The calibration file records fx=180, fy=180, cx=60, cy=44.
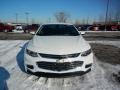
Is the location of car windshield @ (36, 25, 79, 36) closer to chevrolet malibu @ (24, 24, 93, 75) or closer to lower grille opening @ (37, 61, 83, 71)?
chevrolet malibu @ (24, 24, 93, 75)

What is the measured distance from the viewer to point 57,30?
21.5ft

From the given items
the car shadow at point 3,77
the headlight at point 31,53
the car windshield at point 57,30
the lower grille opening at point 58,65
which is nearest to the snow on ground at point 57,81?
the car shadow at point 3,77

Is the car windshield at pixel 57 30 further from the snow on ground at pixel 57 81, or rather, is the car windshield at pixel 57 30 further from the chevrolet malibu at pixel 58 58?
the snow on ground at pixel 57 81

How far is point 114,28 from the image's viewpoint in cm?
4072

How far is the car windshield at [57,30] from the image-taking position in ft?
20.6

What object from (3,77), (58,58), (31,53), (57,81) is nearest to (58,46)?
(58,58)

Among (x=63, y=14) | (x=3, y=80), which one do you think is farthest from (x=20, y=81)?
(x=63, y=14)

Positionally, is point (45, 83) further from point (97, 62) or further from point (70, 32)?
point (97, 62)

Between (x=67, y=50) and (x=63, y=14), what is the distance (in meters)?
66.5

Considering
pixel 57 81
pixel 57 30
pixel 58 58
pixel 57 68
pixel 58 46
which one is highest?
pixel 57 30

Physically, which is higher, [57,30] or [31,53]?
[57,30]

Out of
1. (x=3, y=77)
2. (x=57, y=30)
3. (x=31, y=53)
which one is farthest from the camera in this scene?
(x=57, y=30)

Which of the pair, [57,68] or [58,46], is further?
[58,46]

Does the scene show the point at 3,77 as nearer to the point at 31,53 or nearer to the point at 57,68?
the point at 31,53
